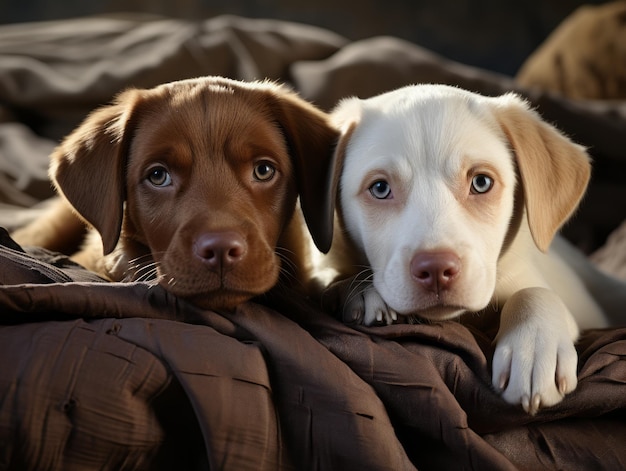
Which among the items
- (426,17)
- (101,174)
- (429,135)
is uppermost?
(429,135)

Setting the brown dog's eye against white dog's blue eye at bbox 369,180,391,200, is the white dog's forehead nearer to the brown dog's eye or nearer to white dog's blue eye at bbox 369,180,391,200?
white dog's blue eye at bbox 369,180,391,200

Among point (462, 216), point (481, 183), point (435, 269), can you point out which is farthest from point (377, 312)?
point (481, 183)

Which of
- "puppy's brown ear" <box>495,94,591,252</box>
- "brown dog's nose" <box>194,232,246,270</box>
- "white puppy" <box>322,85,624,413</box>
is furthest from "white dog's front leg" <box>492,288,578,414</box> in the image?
"brown dog's nose" <box>194,232,246,270</box>

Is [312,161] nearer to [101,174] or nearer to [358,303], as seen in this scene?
[358,303]

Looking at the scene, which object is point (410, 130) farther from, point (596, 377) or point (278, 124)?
point (596, 377)

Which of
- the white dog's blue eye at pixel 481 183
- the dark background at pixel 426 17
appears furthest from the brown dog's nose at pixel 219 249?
the dark background at pixel 426 17

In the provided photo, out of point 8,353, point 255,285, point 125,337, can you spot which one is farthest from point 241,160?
point 8,353
